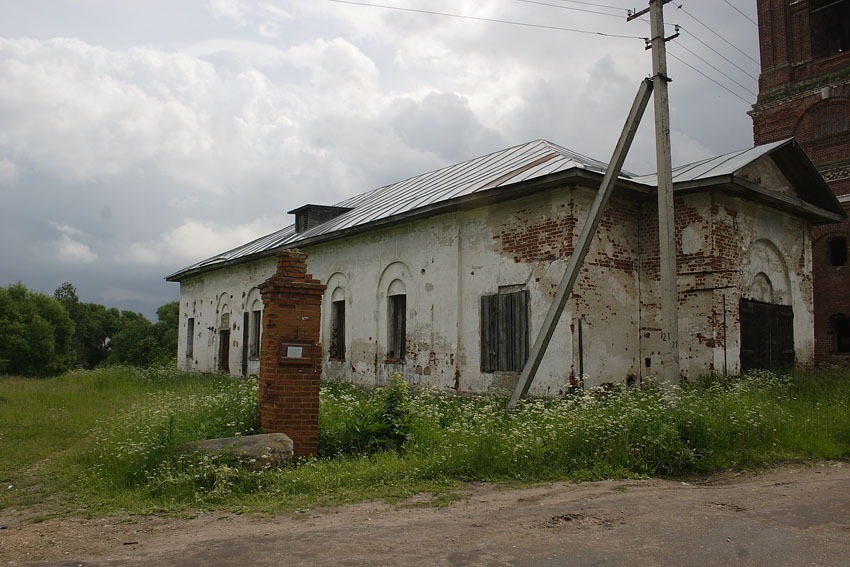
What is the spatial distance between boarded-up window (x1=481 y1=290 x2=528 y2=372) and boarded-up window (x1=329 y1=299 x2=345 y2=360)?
548 centimetres

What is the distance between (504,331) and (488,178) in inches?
145

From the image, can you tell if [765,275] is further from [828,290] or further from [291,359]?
[291,359]

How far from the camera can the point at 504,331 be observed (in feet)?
38.6

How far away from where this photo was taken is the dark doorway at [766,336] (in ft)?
38.1

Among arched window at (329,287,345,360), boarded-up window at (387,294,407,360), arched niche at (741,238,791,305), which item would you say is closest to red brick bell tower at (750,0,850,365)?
arched niche at (741,238,791,305)

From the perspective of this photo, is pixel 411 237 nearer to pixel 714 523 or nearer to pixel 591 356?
pixel 591 356

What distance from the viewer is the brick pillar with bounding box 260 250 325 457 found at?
7.17 meters

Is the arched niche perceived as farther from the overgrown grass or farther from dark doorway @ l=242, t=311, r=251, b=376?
dark doorway @ l=242, t=311, r=251, b=376

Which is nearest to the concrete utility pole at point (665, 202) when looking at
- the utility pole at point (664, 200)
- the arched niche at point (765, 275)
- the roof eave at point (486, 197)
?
the utility pole at point (664, 200)

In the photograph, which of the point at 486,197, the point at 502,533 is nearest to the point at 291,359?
the point at 502,533

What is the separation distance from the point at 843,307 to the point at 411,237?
1477 centimetres

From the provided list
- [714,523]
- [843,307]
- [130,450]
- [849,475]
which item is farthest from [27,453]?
[843,307]

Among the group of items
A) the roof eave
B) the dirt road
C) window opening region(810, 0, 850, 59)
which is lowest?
the dirt road

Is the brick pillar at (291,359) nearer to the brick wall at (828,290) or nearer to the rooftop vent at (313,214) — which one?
the rooftop vent at (313,214)
